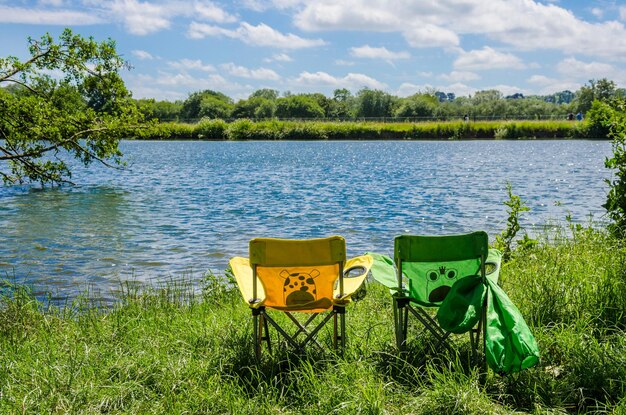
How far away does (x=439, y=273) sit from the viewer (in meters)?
3.93

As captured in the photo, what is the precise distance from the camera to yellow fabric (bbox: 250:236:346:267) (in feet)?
12.4

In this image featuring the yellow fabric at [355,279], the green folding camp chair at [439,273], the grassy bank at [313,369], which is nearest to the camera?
the grassy bank at [313,369]

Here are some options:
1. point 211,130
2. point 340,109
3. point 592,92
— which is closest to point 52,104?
point 211,130

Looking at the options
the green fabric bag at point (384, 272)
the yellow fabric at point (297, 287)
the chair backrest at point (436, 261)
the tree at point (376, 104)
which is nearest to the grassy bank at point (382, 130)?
the tree at point (376, 104)

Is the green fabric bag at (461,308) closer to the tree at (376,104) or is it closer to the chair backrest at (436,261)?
the chair backrest at (436,261)

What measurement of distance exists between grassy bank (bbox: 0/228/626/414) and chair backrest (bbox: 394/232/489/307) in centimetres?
38

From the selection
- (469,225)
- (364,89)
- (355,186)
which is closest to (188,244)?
(469,225)

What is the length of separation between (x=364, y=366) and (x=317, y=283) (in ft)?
2.04

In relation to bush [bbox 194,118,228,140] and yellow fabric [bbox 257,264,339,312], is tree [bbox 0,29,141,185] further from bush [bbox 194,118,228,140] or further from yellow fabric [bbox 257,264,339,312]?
bush [bbox 194,118,228,140]

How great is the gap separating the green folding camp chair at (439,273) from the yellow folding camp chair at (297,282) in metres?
0.34

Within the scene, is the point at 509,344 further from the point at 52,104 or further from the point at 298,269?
the point at 52,104

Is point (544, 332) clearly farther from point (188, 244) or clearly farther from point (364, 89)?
point (364, 89)

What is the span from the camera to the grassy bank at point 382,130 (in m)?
62.7

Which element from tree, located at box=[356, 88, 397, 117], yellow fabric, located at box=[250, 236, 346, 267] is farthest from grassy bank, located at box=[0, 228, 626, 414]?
tree, located at box=[356, 88, 397, 117]
